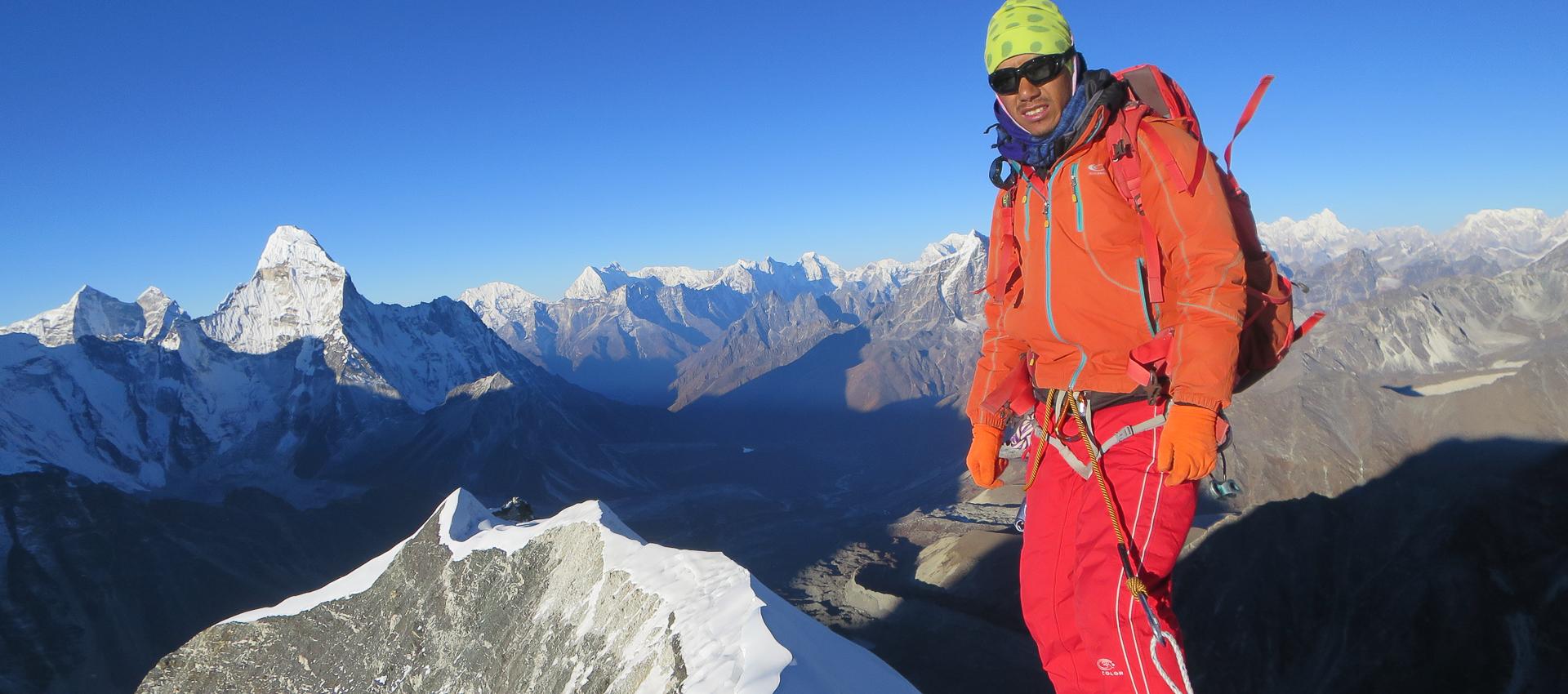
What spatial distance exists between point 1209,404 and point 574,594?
15.0 m

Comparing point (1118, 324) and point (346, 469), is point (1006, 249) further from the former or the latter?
point (346, 469)

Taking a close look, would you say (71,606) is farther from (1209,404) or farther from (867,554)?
(1209,404)

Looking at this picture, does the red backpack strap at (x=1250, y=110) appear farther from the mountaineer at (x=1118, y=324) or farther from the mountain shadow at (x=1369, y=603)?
the mountain shadow at (x=1369, y=603)

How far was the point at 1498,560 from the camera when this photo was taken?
3603cm

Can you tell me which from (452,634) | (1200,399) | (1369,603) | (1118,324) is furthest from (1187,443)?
(1369,603)

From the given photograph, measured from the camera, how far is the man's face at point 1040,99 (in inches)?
189

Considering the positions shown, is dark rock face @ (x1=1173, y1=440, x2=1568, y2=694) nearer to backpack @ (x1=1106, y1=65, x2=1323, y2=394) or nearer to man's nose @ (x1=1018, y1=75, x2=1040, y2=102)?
backpack @ (x1=1106, y1=65, x2=1323, y2=394)

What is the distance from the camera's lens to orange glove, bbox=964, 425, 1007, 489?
5.82m

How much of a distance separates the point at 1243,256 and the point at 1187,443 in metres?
1.12

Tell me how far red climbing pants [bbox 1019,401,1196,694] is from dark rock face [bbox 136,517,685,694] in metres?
8.94

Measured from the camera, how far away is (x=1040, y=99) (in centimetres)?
483

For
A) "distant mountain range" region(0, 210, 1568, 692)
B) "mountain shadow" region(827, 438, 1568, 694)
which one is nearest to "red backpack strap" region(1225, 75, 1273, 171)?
"mountain shadow" region(827, 438, 1568, 694)

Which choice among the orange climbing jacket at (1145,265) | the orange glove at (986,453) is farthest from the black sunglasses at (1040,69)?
the orange glove at (986,453)

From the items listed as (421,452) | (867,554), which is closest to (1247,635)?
(867,554)
